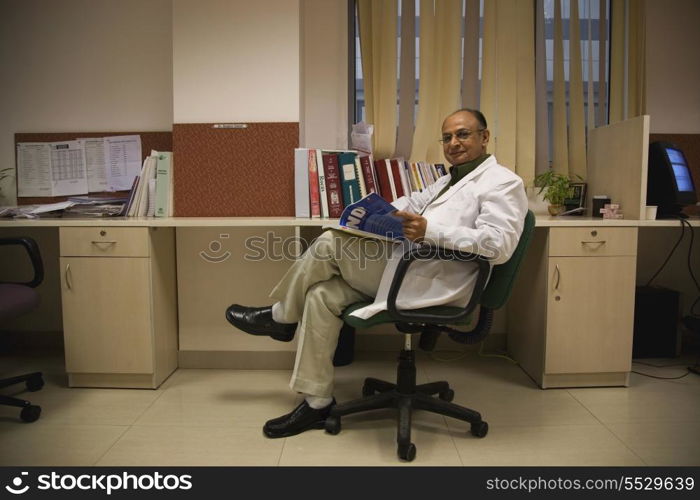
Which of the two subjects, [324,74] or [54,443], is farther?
[324,74]

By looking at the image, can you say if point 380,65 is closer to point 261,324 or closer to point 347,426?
point 261,324

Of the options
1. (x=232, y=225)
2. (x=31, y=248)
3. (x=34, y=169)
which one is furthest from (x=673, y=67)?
(x=34, y=169)

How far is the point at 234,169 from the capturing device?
2.42m

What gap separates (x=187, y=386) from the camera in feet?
7.42

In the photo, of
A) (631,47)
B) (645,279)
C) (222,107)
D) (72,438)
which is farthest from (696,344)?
(72,438)

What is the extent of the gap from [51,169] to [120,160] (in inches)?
14.9

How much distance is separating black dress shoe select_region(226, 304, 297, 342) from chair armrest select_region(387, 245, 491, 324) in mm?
536

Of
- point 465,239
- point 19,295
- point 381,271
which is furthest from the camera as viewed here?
point 19,295

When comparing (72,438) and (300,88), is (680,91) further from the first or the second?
(72,438)

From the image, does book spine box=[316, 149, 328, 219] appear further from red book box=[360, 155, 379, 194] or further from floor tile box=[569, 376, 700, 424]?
floor tile box=[569, 376, 700, 424]

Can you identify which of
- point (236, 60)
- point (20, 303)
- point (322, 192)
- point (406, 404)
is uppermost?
point (236, 60)

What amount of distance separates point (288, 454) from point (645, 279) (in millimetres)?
2265

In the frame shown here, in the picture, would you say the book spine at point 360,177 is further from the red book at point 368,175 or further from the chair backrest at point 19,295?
the chair backrest at point 19,295

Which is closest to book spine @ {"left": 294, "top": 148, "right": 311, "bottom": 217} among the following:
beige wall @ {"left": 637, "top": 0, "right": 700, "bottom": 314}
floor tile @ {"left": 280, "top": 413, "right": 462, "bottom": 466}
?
floor tile @ {"left": 280, "top": 413, "right": 462, "bottom": 466}
